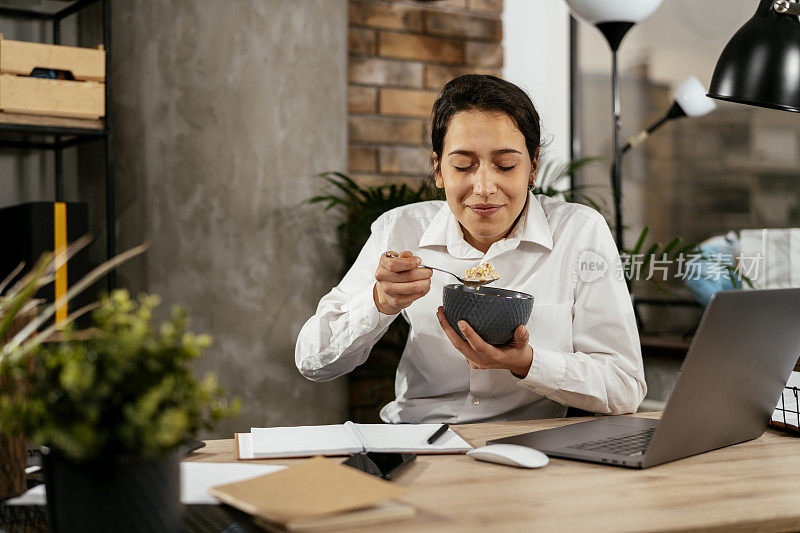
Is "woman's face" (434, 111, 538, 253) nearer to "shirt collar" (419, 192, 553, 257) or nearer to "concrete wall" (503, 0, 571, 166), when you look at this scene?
"shirt collar" (419, 192, 553, 257)

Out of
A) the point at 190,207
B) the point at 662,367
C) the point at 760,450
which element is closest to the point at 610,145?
the point at 662,367

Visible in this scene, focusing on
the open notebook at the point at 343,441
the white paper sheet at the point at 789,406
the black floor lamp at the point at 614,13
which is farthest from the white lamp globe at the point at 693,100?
the open notebook at the point at 343,441

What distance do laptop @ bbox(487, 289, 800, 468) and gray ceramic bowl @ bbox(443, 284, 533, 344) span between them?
0.58ft

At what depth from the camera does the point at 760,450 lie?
3.99ft

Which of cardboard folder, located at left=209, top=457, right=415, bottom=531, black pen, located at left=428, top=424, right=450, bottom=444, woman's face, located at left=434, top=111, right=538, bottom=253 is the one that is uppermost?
woman's face, located at left=434, top=111, right=538, bottom=253

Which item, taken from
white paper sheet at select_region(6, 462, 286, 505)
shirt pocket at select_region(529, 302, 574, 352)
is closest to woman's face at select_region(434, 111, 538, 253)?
shirt pocket at select_region(529, 302, 574, 352)

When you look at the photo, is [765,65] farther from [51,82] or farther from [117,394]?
[51,82]

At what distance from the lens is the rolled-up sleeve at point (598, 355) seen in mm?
1478

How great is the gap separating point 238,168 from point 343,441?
157 cm

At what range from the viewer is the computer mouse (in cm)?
108

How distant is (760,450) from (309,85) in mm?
1937

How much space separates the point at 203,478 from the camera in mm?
1028

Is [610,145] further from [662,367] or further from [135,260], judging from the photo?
[135,260]

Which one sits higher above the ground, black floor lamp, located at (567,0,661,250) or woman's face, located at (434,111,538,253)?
black floor lamp, located at (567,0,661,250)
